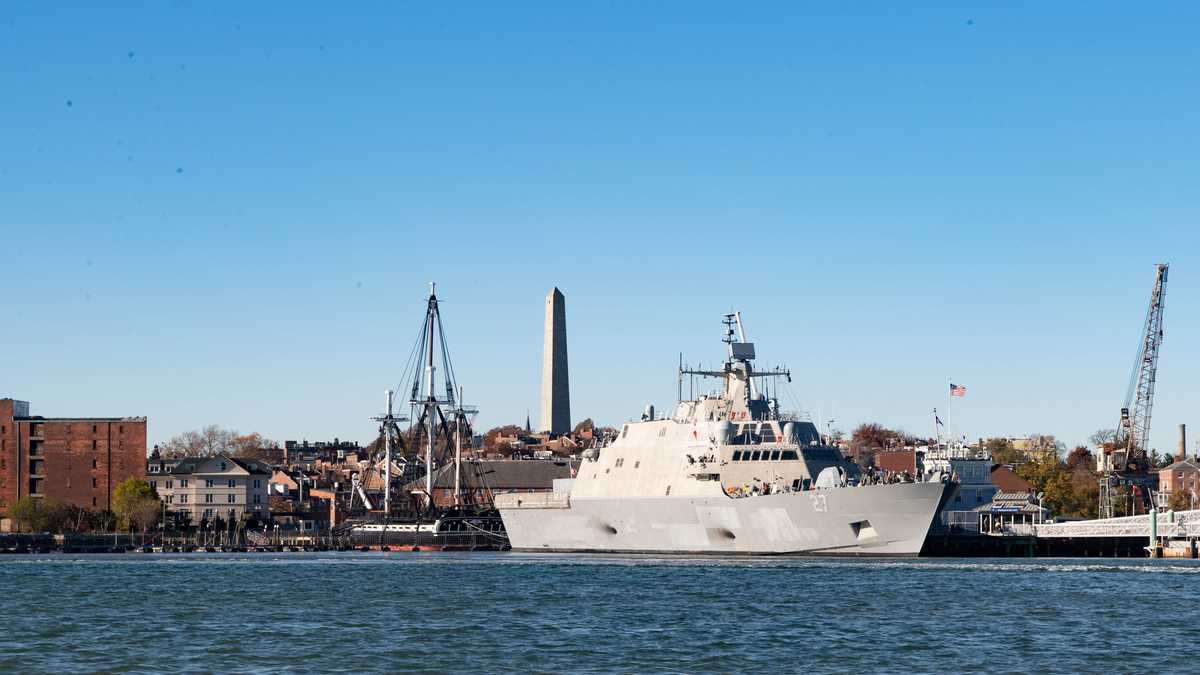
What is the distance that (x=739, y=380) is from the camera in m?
90.2

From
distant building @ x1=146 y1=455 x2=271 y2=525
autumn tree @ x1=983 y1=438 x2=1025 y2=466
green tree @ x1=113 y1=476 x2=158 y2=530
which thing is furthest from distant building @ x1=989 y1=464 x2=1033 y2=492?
green tree @ x1=113 y1=476 x2=158 y2=530

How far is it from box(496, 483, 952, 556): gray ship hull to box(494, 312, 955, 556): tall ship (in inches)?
2.1

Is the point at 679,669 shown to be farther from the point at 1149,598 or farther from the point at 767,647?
the point at 1149,598

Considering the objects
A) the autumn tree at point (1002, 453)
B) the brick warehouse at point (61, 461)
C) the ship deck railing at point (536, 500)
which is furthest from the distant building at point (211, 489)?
the autumn tree at point (1002, 453)

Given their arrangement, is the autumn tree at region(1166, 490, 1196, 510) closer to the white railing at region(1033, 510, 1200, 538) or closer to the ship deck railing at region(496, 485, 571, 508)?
the white railing at region(1033, 510, 1200, 538)

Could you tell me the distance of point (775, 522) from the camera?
79.2 meters

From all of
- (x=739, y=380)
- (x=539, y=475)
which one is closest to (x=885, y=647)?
(x=739, y=380)

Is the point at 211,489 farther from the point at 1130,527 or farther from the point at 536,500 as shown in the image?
the point at 1130,527

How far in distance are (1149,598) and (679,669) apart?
2588cm

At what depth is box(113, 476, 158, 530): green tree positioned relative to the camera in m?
141

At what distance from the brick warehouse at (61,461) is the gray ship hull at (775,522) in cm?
6859

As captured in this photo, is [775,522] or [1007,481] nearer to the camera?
[775,522]

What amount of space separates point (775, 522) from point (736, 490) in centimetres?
328

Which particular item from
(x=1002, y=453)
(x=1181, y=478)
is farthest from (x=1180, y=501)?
(x=1002, y=453)
